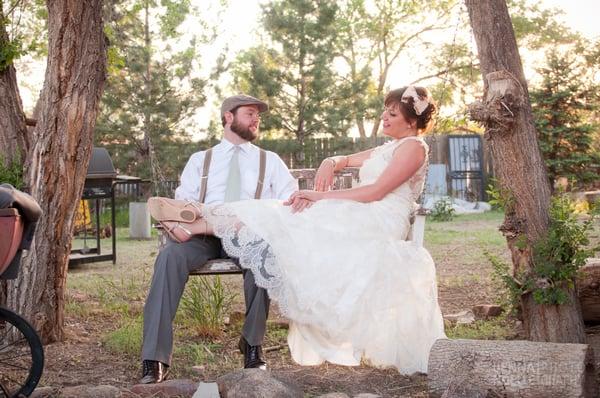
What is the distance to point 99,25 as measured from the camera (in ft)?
16.9

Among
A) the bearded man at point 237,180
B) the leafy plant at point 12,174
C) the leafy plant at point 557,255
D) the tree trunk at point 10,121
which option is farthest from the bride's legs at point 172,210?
the tree trunk at point 10,121

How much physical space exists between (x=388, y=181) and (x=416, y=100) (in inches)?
18.9

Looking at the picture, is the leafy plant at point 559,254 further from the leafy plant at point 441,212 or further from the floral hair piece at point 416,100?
the leafy plant at point 441,212

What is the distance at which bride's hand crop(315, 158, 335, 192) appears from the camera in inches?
195

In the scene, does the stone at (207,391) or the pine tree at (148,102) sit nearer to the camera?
the stone at (207,391)

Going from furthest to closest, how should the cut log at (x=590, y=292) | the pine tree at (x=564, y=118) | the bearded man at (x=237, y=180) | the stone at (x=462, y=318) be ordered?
the pine tree at (x=564, y=118)
the stone at (x=462, y=318)
the cut log at (x=590, y=292)
the bearded man at (x=237, y=180)

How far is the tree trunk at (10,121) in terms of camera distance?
5984mm

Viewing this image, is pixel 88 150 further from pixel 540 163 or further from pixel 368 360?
pixel 540 163

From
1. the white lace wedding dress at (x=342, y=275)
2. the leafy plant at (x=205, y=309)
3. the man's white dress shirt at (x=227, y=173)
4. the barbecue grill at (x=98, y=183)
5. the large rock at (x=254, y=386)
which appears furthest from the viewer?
the barbecue grill at (x=98, y=183)

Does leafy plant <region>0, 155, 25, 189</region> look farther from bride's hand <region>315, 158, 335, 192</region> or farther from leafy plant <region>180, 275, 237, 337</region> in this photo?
bride's hand <region>315, 158, 335, 192</region>

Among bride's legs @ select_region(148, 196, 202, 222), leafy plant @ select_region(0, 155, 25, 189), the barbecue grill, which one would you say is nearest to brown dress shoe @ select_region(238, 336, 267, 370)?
bride's legs @ select_region(148, 196, 202, 222)

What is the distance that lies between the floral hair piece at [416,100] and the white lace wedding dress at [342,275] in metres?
0.55

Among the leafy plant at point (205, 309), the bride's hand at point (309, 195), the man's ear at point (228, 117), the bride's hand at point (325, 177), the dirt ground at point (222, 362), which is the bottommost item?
the dirt ground at point (222, 362)
